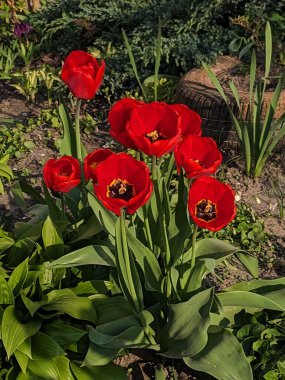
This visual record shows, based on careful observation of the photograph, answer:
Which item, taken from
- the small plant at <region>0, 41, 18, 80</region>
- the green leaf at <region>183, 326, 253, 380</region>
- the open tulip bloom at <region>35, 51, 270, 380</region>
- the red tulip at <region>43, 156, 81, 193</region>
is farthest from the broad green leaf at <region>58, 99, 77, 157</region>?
the small plant at <region>0, 41, 18, 80</region>

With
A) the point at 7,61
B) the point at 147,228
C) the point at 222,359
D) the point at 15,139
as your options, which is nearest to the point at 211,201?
the point at 147,228

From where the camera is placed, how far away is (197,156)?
1656 millimetres

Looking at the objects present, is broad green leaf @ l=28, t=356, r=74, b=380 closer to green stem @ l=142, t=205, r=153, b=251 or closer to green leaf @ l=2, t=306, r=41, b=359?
green leaf @ l=2, t=306, r=41, b=359

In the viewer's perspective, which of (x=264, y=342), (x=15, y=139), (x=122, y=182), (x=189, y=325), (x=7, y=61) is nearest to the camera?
(x=122, y=182)

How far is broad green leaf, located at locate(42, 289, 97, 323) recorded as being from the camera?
77.7 inches

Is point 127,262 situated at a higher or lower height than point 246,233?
higher

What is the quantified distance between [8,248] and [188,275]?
2.61ft

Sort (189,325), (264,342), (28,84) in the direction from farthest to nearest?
(28,84)
(264,342)
(189,325)

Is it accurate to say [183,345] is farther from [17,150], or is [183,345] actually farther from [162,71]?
[162,71]

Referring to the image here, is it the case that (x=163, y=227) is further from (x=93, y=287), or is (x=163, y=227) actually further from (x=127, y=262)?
(x=93, y=287)

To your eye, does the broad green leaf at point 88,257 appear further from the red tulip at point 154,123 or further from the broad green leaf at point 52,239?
the red tulip at point 154,123

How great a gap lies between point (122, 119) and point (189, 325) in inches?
28.7

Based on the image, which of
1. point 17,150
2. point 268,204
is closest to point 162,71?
point 17,150

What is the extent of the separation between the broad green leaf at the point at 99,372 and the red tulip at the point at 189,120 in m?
0.95
